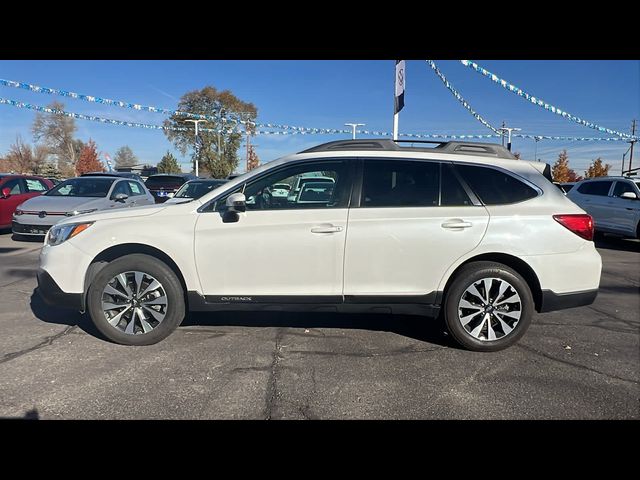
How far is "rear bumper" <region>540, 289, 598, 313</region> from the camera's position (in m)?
3.44

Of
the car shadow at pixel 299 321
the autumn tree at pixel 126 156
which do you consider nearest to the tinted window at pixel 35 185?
the car shadow at pixel 299 321

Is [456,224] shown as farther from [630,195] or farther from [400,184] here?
[630,195]

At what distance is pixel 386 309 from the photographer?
3465 millimetres

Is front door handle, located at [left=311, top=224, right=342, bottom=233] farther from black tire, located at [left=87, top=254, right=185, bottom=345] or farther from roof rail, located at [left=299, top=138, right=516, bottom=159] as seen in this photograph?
black tire, located at [left=87, top=254, right=185, bottom=345]

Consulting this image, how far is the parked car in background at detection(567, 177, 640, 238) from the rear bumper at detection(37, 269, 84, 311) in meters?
11.7

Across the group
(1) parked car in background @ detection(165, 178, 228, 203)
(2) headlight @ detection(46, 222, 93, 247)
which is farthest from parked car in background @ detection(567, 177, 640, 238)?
(2) headlight @ detection(46, 222, 93, 247)

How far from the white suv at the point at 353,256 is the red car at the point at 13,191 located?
8286 millimetres

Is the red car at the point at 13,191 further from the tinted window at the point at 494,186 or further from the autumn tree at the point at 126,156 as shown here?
the autumn tree at the point at 126,156

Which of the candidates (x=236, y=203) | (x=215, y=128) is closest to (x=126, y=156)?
(x=215, y=128)

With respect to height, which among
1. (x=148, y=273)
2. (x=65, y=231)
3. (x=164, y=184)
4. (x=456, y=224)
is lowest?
(x=148, y=273)

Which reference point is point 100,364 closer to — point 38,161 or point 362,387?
point 362,387

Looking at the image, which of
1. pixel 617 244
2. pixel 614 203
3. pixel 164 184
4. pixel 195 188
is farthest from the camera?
pixel 164 184

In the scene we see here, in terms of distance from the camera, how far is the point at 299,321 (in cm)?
417

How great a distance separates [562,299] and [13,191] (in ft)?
40.6
